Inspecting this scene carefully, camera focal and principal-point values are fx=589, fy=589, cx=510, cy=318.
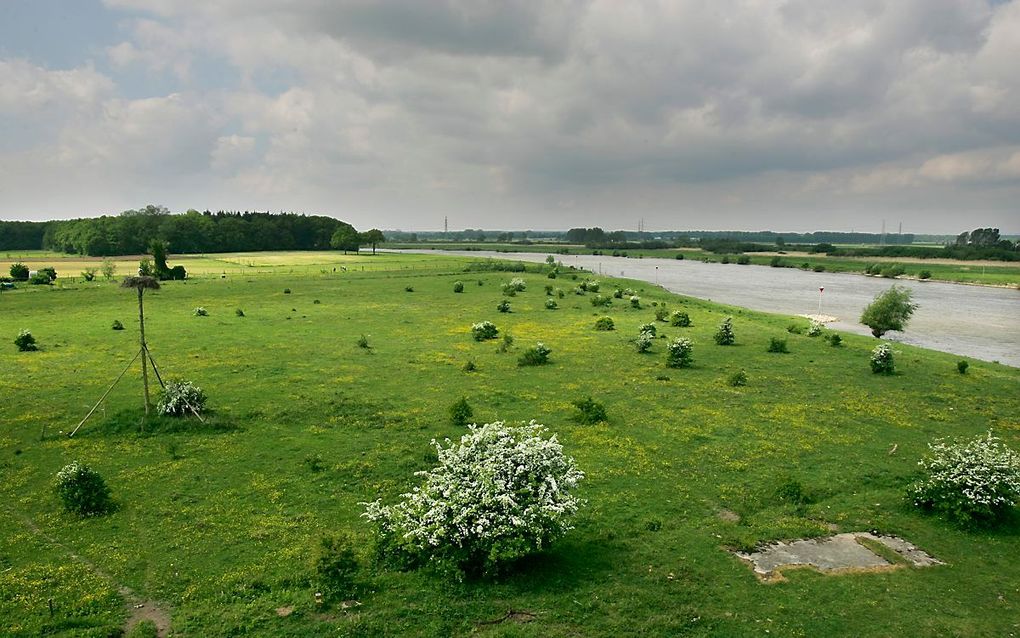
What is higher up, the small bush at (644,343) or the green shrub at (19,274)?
the green shrub at (19,274)

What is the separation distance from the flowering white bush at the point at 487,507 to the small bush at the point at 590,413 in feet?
32.1

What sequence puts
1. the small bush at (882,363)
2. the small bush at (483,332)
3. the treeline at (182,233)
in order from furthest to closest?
the treeline at (182,233), the small bush at (483,332), the small bush at (882,363)

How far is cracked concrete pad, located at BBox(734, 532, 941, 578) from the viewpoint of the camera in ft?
42.2

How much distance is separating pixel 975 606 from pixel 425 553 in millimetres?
10889

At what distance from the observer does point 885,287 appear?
102 m

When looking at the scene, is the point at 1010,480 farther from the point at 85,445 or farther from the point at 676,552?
the point at 85,445

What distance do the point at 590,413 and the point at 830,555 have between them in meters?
10.3

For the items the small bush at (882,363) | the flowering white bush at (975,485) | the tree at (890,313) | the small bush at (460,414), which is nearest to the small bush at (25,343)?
the small bush at (460,414)

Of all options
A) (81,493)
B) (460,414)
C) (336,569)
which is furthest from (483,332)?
(336,569)

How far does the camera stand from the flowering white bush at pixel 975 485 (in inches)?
568

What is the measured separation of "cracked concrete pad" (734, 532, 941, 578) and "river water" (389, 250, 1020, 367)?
124 feet

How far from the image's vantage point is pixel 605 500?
626 inches

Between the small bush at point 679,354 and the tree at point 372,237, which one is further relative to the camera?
the tree at point 372,237

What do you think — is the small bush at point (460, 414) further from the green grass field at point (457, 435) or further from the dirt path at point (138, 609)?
the dirt path at point (138, 609)
